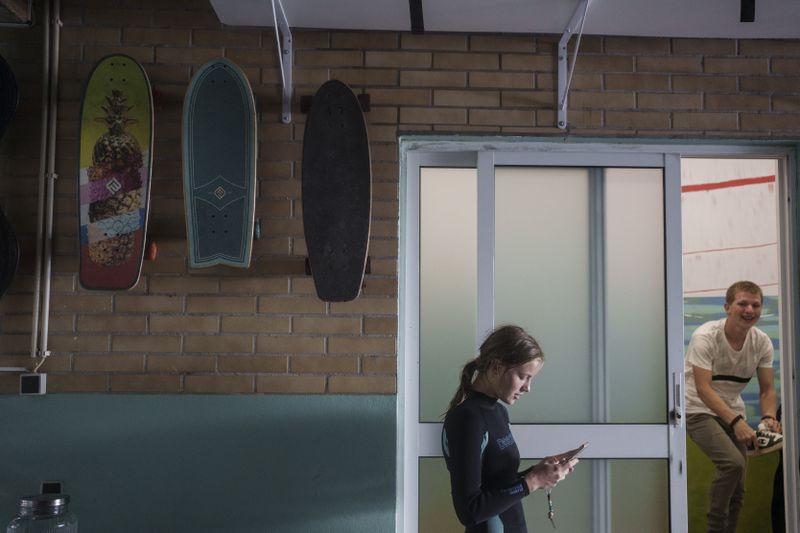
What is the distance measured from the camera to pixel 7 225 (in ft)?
9.52

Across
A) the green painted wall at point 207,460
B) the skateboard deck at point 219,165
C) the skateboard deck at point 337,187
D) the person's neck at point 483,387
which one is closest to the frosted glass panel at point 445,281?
the green painted wall at point 207,460

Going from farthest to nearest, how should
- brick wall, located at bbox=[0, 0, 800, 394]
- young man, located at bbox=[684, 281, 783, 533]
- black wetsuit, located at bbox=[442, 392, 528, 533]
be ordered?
young man, located at bbox=[684, 281, 783, 533] → brick wall, located at bbox=[0, 0, 800, 394] → black wetsuit, located at bbox=[442, 392, 528, 533]

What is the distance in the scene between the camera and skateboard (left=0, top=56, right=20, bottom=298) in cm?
288

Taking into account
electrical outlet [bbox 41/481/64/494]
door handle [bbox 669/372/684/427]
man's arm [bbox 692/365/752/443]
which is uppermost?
door handle [bbox 669/372/684/427]

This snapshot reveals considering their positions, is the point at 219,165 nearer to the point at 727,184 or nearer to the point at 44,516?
the point at 44,516

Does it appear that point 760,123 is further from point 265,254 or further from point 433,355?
point 265,254

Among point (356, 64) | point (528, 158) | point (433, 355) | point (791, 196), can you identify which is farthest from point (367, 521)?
point (791, 196)

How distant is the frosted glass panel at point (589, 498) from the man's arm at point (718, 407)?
1217 millimetres

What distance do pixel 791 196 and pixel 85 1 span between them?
288 centimetres

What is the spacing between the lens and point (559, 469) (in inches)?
85.6

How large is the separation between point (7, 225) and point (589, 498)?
2.43 metres

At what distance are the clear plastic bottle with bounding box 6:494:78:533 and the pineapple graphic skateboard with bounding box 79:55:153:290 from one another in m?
0.77

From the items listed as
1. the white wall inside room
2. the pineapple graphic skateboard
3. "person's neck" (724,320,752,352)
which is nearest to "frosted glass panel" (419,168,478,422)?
the pineapple graphic skateboard

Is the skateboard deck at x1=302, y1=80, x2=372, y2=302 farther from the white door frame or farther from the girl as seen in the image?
the girl
